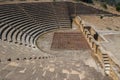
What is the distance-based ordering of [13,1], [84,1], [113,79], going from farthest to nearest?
[84,1], [13,1], [113,79]

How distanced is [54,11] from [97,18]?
618 cm

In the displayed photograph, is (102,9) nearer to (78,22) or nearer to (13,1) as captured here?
(78,22)

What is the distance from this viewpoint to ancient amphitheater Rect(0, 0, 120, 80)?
1048 centimetres

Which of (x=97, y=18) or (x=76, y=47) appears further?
(x=97, y=18)

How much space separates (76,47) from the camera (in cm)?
2062

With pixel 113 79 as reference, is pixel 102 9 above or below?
above

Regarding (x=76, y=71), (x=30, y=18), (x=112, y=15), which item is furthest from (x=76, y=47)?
(x=112, y=15)

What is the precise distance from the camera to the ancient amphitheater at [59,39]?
1048cm

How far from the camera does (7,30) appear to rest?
20.5 meters

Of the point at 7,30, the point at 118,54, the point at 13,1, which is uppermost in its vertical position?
the point at 13,1

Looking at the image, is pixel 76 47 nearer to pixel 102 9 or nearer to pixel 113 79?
pixel 113 79

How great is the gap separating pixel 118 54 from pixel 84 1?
18.5 metres

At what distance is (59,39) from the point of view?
2309 cm

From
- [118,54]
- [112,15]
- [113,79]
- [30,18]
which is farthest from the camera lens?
[112,15]
